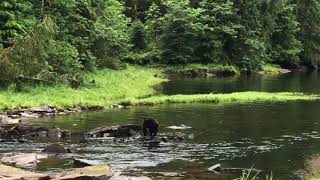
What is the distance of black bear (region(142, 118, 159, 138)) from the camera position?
101 ft

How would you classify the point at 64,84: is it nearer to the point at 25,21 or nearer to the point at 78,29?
the point at 25,21

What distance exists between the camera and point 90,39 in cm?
6650

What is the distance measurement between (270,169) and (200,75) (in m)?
62.3

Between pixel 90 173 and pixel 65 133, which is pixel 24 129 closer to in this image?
pixel 65 133

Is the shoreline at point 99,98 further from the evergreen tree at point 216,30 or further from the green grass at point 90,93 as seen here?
the evergreen tree at point 216,30

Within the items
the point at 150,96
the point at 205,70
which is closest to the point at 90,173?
the point at 150,96

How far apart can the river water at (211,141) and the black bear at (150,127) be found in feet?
5.72

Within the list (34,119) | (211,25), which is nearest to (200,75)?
(211,25)

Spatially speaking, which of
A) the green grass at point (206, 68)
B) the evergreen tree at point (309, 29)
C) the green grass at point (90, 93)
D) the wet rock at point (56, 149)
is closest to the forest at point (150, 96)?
the wet rock at point (56, 149)

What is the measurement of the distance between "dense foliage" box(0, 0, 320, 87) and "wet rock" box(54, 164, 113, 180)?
22.8 m

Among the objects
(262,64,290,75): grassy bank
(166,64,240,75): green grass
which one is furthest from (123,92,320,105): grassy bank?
(262,64,290,75): grassy bank

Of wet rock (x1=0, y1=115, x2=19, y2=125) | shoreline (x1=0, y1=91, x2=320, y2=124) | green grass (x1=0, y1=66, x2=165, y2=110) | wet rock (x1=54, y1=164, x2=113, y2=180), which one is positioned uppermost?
green grass (x1=0, y1=66, x2=165, y2=110)

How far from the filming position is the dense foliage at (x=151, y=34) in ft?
160

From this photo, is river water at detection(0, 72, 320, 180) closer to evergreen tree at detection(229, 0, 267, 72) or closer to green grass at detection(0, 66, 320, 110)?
green grass at detection(0, 66, 320, 110)
